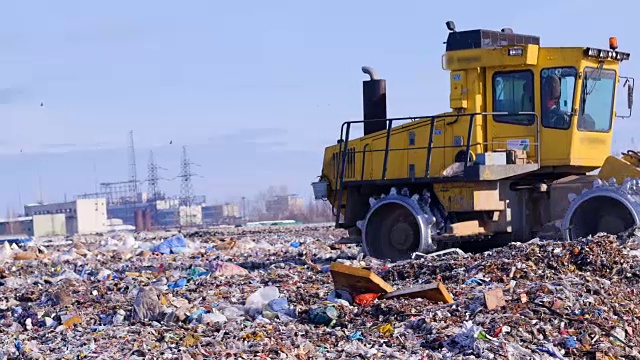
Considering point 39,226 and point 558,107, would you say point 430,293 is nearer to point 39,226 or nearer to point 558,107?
point 558,107

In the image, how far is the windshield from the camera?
1384 centimetres

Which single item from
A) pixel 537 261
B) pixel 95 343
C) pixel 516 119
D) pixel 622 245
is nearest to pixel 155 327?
pixel 95 343

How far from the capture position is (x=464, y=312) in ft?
28.6

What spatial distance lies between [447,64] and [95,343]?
757 centimetres

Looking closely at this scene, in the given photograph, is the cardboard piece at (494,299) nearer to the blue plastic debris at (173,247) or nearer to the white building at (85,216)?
the blue plastic debris at (173,247)

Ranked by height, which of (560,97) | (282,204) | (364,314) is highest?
(560,97)

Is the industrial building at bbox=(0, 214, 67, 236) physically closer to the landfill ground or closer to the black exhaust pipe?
the black exhaust pipe

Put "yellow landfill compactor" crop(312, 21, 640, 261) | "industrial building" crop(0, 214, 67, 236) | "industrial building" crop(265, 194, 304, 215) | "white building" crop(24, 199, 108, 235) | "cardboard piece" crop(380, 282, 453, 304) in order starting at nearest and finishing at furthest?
"cardboard piece" crop(380, 282, 453, 304) < "yellow landfill compactor" crop(312, 21, 640, 261) < "industrial building" crop(0, 214, 67, 236) < "white building" crop(24, 199, 108, 235) < "industrial building" crop(265, 194, 304, 215)

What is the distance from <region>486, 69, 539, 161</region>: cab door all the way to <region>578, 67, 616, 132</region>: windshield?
66 cm

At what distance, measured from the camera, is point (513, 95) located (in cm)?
1415

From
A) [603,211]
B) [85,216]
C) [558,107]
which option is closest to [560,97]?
[558,107]

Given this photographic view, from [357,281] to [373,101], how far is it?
645 cm

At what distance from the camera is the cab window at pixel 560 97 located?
13711 millimetres

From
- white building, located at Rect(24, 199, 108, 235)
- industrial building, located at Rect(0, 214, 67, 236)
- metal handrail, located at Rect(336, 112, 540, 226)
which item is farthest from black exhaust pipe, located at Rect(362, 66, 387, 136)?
white building, located at Rect(24, 199, 108, 235)
